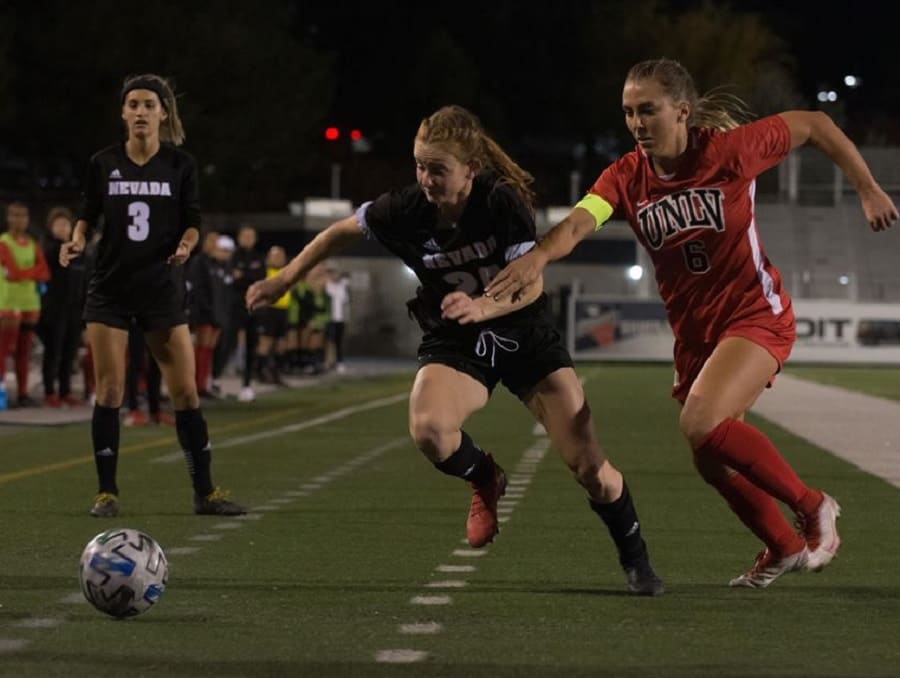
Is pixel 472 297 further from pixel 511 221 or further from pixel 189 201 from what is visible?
pixel 189 201

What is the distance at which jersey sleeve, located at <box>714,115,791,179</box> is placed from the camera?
24.4 feet

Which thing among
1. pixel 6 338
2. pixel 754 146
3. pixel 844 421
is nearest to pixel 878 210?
pixel 754 146

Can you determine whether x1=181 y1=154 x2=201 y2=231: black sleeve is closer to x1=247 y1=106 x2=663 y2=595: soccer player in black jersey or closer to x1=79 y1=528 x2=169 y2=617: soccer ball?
x1=247 y1=106 x2=663 y2=595: soccer player in black jersey

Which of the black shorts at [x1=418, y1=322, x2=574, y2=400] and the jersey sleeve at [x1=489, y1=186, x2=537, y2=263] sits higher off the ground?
the jersey sleeve at [x1=489, y1=186, x2=537, y2=263]

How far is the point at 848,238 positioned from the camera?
57.1 meters

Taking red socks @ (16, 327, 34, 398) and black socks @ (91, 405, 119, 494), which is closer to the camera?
black socks @ (91, 405, 119, 494)

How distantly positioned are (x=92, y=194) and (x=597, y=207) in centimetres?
375

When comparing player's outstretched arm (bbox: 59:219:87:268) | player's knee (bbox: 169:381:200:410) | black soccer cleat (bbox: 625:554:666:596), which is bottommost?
black soccer cleat (bbox: 625:554:666:596)

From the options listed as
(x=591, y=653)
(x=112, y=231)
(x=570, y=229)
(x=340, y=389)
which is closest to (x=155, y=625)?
(x=591, y=653)

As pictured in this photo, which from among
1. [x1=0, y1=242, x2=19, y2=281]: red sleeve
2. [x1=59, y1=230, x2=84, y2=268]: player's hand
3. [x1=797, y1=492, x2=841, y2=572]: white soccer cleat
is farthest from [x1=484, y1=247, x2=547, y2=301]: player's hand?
[x1=0, y1=242, x2=19, y2=281]: red sleeve

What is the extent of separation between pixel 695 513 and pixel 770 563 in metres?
3.02

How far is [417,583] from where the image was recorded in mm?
7566

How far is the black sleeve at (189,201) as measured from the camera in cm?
1026

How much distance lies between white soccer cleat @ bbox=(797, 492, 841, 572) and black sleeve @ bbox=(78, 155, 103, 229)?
A: 422cm
